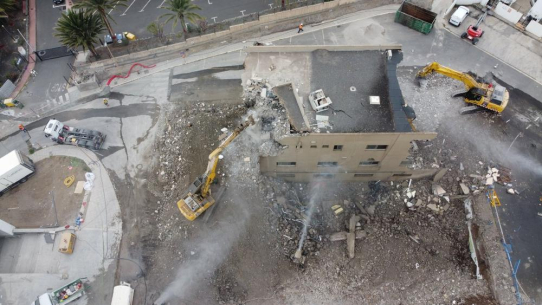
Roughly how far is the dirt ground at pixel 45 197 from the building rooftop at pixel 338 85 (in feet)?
72.5

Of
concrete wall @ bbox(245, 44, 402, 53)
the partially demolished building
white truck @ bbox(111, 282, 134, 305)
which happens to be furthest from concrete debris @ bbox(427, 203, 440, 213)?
white truck @ bbox(111, 282, 134, 305)

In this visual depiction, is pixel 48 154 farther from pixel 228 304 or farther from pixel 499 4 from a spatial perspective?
pixel 499 4

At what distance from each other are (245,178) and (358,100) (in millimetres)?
12957

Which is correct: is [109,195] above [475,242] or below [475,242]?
above

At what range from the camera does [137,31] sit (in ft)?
154

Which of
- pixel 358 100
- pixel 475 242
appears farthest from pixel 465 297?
pixel 358 100

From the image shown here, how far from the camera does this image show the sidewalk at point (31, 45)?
43.7m

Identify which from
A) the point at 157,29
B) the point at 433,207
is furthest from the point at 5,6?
the point at 433,207

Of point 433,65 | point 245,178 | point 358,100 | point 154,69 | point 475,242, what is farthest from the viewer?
point 154,69

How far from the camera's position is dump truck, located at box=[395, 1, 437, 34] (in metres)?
43.4

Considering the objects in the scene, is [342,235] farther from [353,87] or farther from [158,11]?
[158,11]

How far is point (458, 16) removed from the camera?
1729 inches

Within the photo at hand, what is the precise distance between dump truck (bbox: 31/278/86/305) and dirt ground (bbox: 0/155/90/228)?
666 centimetres

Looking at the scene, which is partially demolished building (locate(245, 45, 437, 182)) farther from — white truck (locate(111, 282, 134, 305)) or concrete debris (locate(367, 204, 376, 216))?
white truck (locate(111, 282, 134, 305))
